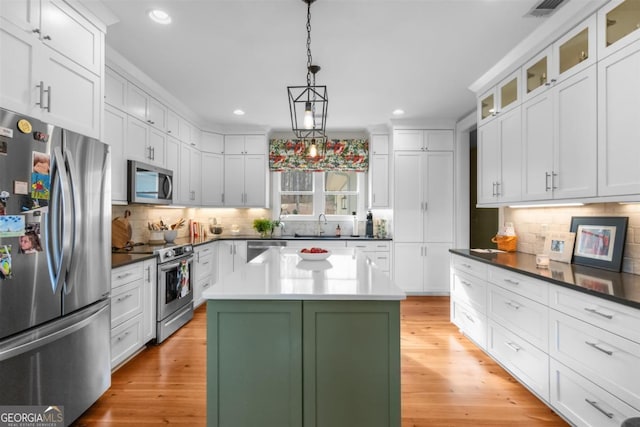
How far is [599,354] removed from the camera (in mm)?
1631

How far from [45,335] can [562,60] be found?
3714 mm

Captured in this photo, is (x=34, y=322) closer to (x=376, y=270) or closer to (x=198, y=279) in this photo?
(x=376, y=270)

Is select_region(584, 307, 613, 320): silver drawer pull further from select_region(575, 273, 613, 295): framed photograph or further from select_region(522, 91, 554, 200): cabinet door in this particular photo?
select_region(522, 91, 554, 200): cabinet door

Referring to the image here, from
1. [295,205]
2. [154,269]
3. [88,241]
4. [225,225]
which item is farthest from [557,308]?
[225,225]

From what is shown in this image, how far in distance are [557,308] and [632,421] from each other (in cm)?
145

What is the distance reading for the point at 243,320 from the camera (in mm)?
1564

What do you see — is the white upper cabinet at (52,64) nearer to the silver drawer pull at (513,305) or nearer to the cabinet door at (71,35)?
the cabinet door at (71,35)

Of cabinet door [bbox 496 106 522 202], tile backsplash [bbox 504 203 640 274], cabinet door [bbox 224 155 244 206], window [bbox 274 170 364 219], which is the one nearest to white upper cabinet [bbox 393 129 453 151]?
window [bbox 274 170 364 219]

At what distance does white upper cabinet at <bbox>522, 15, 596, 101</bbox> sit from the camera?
2055mm

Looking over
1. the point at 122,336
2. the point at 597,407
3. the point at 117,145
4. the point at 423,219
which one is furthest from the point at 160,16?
the point at 423,219

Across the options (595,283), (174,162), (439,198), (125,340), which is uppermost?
(174,162)

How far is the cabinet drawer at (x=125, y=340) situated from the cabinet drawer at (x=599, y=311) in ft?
10.2
